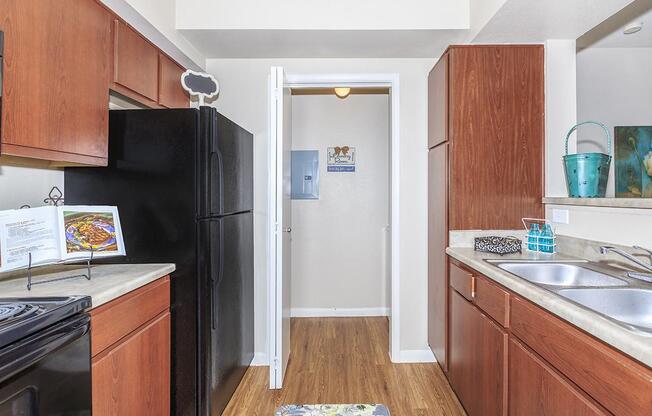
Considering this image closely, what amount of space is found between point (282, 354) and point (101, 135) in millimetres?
1707

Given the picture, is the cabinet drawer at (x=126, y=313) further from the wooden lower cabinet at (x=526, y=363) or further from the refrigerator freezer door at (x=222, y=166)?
the wooden lower cabinet at (x=526, y=363)

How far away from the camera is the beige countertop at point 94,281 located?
1262mm

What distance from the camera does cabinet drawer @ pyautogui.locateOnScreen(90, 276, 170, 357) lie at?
1.27 m

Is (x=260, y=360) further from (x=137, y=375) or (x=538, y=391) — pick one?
(x=538, y=391)

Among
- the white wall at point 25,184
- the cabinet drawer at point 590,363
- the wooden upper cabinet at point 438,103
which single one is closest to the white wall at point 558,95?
the wooden upper cabinet at point 438,103

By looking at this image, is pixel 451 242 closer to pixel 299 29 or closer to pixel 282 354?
pixel 282 354

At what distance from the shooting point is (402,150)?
2678 millimetres

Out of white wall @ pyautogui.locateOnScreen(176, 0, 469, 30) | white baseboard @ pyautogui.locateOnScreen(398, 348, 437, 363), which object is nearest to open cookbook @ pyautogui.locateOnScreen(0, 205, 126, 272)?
white wall @ pyautogui.locateOnScreen(176, 0, 469, 30)

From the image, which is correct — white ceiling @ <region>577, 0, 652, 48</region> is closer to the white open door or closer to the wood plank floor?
the white open door

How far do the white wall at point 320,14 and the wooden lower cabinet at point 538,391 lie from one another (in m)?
1.94

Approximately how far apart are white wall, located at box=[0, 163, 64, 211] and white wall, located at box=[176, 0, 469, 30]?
1209mm

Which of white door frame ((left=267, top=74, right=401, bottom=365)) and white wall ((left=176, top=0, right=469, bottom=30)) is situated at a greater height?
white wall ((left=176, top=0, right=469, bottom=30))

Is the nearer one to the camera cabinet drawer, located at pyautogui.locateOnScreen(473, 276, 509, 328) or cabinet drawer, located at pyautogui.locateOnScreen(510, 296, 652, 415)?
cabinet drawer, located at pyautogui.locateOnScreen(510, 296, 652, 415)

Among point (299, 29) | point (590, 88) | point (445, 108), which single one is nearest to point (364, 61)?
point (299, 29)
